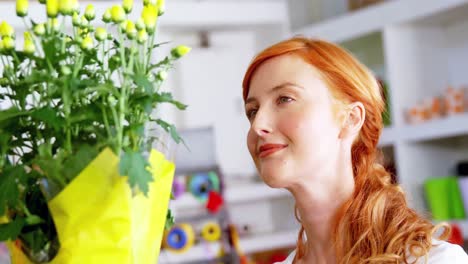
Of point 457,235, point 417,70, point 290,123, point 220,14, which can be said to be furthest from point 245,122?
point 290,123

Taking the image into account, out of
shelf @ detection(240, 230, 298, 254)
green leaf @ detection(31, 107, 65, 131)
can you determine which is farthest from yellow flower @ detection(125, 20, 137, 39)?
shelf @ detection(240, 230, 298, 254)

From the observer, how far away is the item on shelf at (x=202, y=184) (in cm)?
388

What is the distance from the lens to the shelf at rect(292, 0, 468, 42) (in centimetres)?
345

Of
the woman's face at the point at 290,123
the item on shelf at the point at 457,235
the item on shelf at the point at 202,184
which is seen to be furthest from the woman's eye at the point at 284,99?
the item on shelf at the point at 202,184

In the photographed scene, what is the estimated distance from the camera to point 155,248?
83 centimetres

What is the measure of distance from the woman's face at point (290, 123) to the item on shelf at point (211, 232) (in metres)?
2.59

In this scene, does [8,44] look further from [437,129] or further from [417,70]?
[417,70]

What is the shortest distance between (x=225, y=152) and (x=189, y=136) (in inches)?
23.3

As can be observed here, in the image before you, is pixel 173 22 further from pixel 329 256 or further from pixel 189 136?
pixel 329 256

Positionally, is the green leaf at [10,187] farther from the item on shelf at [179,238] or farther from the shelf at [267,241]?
the shelf at [267,241]

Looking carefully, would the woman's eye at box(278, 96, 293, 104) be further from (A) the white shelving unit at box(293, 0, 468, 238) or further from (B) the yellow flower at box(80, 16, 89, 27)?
(A) the white shelving unit at box(293, 0, 468, 238)

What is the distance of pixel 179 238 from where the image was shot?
12.5ft

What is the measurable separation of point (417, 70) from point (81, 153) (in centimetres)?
318

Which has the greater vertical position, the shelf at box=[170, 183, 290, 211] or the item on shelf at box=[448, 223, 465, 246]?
the shelf at box=[170, 183, 290, 211]
